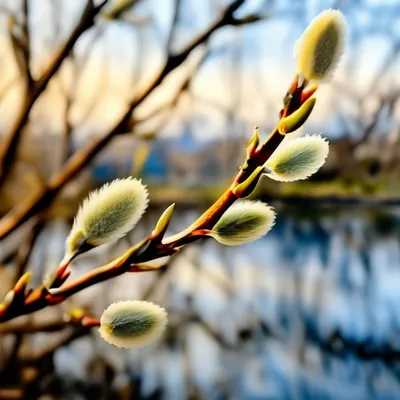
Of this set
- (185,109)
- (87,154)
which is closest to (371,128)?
(185,109)

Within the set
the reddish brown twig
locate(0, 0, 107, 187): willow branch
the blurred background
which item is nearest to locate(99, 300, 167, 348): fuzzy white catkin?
the reddish brown twig

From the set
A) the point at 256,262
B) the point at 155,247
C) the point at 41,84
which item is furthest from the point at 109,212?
the point at 256,262

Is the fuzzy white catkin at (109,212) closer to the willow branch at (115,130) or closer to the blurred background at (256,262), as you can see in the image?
the willow branch at (115,130)

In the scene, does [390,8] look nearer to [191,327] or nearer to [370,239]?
[370,239]

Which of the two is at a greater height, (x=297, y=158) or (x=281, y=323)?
(x=297, y=158)

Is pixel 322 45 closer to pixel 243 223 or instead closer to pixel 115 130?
pixel 243 223

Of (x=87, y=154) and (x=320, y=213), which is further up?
(x=87, y=154)
